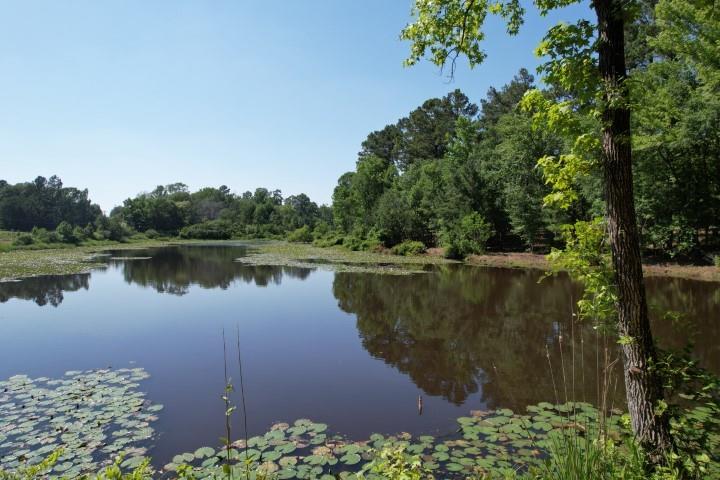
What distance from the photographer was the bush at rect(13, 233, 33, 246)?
52.3 meters

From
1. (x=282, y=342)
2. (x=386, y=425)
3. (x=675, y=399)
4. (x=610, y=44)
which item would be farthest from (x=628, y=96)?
(x=282, y=342)

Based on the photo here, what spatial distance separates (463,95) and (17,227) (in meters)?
81.1

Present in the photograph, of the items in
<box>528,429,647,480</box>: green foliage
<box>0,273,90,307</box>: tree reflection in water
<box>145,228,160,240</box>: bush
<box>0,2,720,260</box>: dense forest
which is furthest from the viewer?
<box>145,228,160,240</box>: bush

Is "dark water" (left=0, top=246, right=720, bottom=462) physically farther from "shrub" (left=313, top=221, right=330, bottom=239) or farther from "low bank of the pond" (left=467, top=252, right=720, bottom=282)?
"shrub" (left=313, top=221, right=330, bottom=239)

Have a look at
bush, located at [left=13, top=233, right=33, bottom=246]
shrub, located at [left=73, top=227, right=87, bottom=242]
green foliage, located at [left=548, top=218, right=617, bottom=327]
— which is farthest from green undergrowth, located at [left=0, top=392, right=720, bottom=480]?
shrub, located at [left=73, top=227, right=87, bottom=242]

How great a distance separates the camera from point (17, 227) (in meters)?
78.2

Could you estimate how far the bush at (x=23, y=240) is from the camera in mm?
52344

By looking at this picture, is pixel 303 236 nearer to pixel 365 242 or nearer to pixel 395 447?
pixel 365 242

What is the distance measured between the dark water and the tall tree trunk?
0.96 feet

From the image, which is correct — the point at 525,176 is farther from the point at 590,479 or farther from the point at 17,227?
the point at 17,227

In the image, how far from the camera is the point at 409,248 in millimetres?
40562

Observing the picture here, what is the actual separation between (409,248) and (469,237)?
23.6 ft

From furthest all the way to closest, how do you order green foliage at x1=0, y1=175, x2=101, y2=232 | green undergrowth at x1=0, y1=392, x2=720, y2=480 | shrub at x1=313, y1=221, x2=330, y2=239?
green foliage at x1=0, y1=175, x2=101, y2=232
shrub at x1=313, y1=221, x2=330, y2=239
green undergrowth at x1=0, y1=392, x2=720, y2=480

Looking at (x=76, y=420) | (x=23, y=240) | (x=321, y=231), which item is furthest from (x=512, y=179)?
(x=23, y=240)
